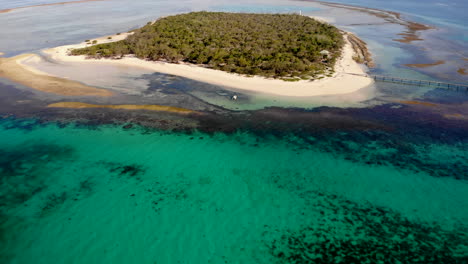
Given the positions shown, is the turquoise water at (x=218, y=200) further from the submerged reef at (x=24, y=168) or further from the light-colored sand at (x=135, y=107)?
the light-colored sand at (x=135, y=107)

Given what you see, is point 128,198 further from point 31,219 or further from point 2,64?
point 2,64

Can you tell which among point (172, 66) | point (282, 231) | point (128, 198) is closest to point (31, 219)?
point (128, 198)

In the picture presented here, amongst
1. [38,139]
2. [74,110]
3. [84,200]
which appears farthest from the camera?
[74,110]

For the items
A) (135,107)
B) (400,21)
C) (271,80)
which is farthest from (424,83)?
(400,21)

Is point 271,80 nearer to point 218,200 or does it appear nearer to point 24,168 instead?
point 218,200

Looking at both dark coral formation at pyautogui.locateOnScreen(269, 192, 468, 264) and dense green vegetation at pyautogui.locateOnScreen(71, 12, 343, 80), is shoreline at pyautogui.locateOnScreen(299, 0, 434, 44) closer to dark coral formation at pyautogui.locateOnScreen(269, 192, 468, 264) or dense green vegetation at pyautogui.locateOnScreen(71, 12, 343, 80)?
dense green vegetation at pyautogui.locateOnScreen(71, 12, 343, 80)

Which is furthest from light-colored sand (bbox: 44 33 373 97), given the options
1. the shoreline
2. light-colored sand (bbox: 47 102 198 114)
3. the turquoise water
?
the shoreline
